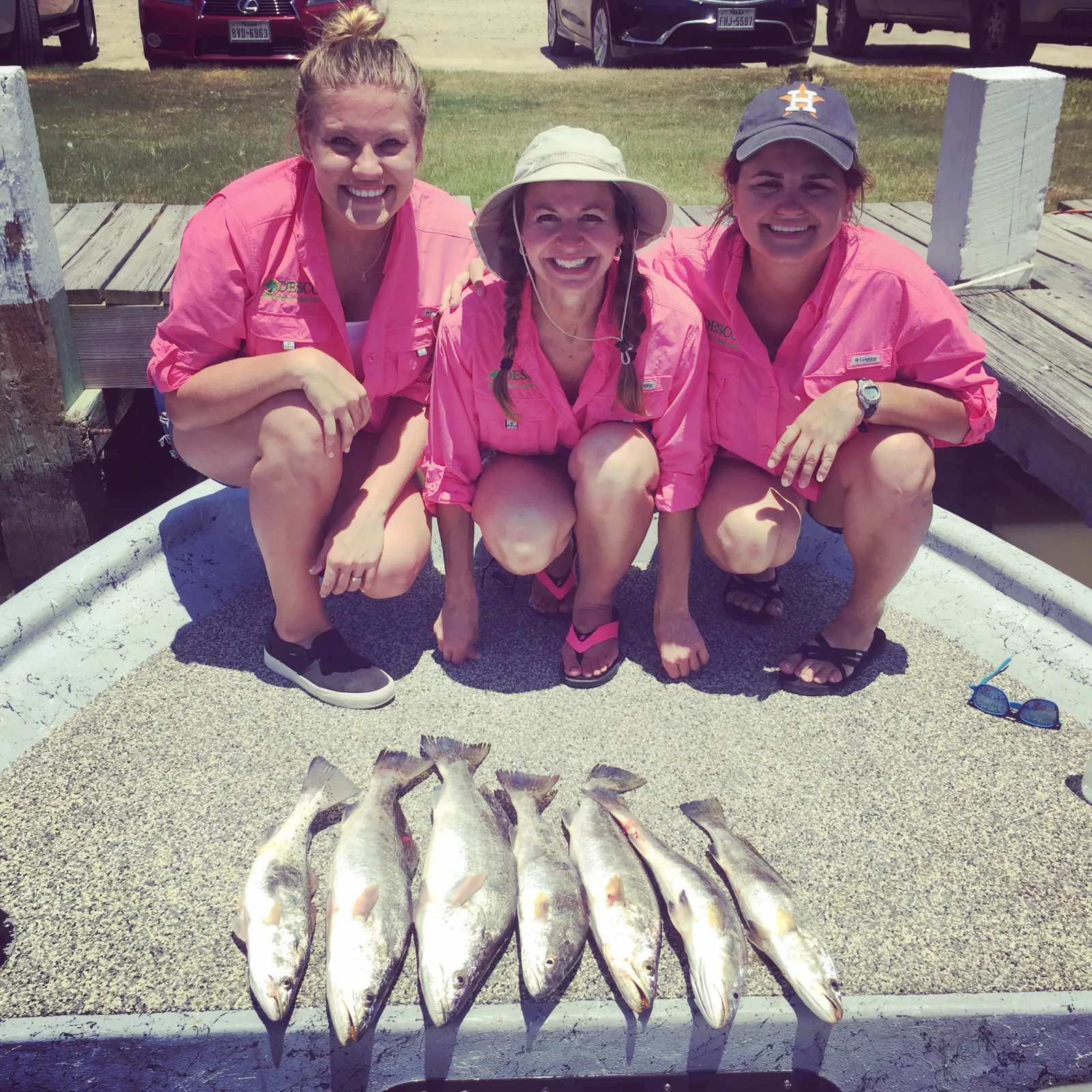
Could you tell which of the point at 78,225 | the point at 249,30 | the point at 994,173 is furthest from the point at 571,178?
the point at 249,30

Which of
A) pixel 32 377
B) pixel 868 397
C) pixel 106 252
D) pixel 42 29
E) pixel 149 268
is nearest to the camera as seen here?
pixel 868 397

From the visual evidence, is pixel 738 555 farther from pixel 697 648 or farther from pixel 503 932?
pixel 503 932

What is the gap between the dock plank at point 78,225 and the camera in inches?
185

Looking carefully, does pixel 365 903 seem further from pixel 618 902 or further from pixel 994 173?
pixel 994 173

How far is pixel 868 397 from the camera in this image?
9.25 ft

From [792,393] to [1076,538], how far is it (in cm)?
276

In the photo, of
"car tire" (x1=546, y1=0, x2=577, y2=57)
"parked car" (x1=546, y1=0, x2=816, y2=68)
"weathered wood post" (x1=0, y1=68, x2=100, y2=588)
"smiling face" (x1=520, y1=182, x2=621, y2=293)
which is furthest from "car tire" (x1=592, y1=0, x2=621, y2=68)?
"smiling face" (x1=520, y1=182, x2=621, y2=293)

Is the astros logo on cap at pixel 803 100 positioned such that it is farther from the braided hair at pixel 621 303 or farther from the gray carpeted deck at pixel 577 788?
the gray carpeted deck at pixel 577 788

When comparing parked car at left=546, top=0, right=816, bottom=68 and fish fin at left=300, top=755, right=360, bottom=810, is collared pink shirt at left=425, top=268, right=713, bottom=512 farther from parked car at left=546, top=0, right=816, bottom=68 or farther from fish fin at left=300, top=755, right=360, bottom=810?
parked car at left=546, top=0, right=816, bottom=68

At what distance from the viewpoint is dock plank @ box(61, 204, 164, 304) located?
4.22m

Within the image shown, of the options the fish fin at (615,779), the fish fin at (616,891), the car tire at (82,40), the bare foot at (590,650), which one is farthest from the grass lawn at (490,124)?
the fish fin at (616,891)

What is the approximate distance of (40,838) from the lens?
2.58 metres

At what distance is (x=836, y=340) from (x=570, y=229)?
31.4 inches

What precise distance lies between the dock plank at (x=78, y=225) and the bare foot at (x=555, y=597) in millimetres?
2582
